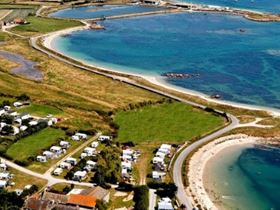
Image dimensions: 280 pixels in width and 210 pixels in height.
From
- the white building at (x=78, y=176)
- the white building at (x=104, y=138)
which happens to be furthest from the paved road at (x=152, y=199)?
the white building at (x=104, y=138)

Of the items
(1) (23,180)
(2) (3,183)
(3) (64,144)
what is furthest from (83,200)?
(3) (64,144)

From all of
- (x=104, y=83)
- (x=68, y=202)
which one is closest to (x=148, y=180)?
(x=68, y=202)

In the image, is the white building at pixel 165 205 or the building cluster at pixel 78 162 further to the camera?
the building cluster at pixel 78 162

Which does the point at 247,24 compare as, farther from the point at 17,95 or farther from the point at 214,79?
the point at 17,95

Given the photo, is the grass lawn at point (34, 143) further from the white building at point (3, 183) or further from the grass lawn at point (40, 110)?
the grass lawn at point (40, 110)

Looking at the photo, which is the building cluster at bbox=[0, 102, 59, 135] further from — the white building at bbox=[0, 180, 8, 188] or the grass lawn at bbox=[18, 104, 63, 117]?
the white building at bbox=[0, 180, 8, 188]

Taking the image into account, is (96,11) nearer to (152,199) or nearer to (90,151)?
(90,151)

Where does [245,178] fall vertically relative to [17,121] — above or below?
below

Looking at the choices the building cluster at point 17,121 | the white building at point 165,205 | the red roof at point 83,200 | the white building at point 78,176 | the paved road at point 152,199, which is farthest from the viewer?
the building cluster at point 17,121
